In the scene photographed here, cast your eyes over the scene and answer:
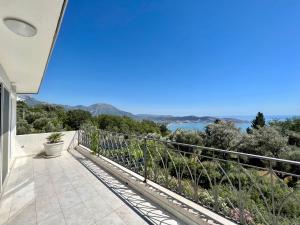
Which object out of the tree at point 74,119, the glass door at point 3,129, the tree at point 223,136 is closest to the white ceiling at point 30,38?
the glass door at point 3,129

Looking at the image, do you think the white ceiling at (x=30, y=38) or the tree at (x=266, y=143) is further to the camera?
the tree at (x=266, y=143)

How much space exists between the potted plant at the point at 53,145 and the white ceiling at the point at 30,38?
108 inches

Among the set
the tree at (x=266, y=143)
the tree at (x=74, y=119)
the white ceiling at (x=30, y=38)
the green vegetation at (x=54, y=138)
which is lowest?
the tree at (x=266, y=143)

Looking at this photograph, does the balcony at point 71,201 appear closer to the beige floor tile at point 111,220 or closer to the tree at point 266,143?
the beige floor tile at point 111,220

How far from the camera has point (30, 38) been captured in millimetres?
2369

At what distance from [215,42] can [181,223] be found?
1264 cm

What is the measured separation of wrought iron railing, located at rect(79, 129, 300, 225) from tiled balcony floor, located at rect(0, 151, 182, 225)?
0.60m

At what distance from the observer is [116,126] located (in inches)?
807

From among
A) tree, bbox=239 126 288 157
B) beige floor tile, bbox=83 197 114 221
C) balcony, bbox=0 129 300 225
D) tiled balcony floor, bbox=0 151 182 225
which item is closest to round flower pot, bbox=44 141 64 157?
balcony, bbox=0 129 300 225

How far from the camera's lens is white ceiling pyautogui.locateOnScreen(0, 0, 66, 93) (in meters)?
1.61

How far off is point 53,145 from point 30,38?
455 centimetres

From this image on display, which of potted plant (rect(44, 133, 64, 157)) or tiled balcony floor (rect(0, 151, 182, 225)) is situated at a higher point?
potted plant (rect(44, 133, 64, 157))

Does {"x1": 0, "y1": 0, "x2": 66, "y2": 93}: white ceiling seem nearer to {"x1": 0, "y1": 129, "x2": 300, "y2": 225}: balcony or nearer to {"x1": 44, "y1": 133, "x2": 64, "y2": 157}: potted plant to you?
{"x1": 0, "y1": 129, "x2": 300, "y2": 225}: balcony

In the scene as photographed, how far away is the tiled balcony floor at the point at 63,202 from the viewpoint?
7.98 ft
